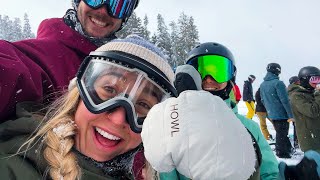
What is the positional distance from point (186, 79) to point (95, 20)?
865 millimetres

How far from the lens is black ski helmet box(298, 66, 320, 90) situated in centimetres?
666

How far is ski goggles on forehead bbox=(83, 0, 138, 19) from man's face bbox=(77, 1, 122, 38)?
29 millimetres

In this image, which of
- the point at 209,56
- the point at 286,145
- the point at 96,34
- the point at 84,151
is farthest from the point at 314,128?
the point at 84,151

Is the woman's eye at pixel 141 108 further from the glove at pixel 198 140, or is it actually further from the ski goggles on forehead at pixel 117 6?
the ski goggles on forehead at pixel 117 6

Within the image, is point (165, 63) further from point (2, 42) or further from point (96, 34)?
point (2, 42)

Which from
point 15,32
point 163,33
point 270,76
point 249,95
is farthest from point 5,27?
point 270,76

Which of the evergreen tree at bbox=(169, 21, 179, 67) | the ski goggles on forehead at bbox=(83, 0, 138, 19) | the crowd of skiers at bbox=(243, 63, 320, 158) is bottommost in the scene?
the evergreen tree at bbox=(169, 21, 179, 67)

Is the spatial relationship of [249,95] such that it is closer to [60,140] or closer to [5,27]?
[60,140]

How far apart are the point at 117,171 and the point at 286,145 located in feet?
23.5

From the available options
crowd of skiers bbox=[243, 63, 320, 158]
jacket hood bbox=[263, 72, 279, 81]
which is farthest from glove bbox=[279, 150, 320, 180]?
jacket hood bbox=[263, 72, 279, 81]

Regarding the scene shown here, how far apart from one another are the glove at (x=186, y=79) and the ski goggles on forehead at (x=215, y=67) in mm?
496

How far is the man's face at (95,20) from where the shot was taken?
2.32 m

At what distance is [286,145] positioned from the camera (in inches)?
316

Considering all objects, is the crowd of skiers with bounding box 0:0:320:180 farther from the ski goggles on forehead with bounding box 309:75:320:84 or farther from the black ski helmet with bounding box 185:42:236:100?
the ski goggles on forehead with bounding box 309:75:320:84
